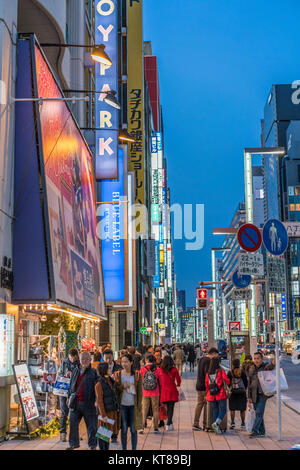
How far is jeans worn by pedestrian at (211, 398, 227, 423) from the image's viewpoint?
43.8 feet

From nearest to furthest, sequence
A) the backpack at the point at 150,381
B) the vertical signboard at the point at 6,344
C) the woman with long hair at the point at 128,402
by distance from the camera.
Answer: the woman with long hair at the point at 128,402 < the vertical signboard at the point at 6,344 < the backpack at the point at 150,381

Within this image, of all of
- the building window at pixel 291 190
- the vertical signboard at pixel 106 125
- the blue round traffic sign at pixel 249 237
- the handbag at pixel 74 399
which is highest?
the building window at pixel 291 190

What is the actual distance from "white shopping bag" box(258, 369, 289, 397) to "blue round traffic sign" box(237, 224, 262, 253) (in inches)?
125

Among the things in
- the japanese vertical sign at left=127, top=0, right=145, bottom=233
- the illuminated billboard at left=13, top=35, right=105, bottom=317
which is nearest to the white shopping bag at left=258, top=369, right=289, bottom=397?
the illuminated billboard at left=13, top=35, right=105, bottom=317

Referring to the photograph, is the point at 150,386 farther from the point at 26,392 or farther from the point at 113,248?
the point at 113,248

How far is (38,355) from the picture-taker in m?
13.7

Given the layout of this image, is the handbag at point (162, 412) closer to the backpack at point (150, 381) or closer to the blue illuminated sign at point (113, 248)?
the backpack at point (150, 381)

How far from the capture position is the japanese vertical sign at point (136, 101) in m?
52.8

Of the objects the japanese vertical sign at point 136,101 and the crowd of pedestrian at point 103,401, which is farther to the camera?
the japanese vertical sign at point 136,101

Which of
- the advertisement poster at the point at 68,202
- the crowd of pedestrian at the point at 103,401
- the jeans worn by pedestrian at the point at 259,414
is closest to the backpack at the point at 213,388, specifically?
the jeans worn by pedestrian at the point at 259,414

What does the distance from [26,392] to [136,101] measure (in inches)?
1698

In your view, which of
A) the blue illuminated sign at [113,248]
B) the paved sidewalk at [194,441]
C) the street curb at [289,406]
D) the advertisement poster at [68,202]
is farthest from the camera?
the blue illuminated sign at [113,248]

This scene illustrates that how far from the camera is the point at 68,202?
1727cm

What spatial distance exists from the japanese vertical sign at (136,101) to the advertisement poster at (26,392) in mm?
39388
